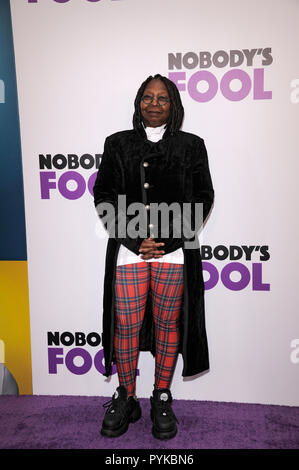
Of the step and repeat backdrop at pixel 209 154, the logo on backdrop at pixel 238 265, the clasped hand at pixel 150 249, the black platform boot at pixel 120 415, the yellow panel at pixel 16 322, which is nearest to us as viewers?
the clasped hand at pixel 150 249

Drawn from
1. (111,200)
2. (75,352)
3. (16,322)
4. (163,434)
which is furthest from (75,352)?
(111,200)

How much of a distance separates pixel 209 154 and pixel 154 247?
62cm

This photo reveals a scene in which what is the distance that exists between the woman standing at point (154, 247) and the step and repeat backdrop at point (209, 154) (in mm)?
227

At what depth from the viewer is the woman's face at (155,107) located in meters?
1.65

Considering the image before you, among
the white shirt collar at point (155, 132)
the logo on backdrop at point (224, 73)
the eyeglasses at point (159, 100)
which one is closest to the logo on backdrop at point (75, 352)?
the white shirt collar at point (155, 132)

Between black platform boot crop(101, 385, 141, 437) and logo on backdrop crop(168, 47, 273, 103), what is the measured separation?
155cm

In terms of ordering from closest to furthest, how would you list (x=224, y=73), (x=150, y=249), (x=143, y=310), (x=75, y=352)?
(x=150, y=249)
(x=143, y=310)
(x=224, y=73)
(x=75, y=352)

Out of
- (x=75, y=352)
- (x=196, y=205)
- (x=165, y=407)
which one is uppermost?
(x=196, y=205)

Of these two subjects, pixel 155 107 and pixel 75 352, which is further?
pixel 75 352

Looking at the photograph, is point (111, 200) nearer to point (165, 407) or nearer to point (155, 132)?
point (155, 132)

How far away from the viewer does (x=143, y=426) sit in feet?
5.93

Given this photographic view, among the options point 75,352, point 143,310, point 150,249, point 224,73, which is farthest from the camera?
point 75,352

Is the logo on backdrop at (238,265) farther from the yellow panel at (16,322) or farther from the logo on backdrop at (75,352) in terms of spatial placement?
the yellow panel at (16,322)
